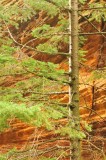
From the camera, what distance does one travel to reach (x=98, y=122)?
9.70 meters

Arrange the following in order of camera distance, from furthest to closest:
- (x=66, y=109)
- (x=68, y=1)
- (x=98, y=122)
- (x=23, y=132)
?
(x=23, y=132)
(x=98, y=122)
(x=68, y=1)
(x=66, y=109)

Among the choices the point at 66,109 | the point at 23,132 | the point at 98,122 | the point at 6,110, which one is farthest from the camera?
the point at 23,132

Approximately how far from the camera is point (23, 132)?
38.4 feet

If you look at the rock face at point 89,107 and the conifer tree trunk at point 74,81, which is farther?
the rock face at point 89,107

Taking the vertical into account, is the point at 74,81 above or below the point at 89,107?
above

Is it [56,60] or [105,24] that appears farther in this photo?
[56,60]

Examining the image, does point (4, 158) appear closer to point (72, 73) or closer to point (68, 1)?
point (72, 73)

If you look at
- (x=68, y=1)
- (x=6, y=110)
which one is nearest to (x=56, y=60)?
(x=68, y=1)

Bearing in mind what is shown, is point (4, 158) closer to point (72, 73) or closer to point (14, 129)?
point (72, 73)

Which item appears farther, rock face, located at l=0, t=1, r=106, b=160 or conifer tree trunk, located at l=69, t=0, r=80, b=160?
rock face, located at l=0, t=1, r=106, b=160

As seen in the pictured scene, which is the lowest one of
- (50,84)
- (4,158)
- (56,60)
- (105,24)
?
(4,158)

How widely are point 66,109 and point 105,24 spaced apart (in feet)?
16.8

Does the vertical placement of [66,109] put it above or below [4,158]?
above

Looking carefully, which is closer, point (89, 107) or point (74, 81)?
point (74, 81)
